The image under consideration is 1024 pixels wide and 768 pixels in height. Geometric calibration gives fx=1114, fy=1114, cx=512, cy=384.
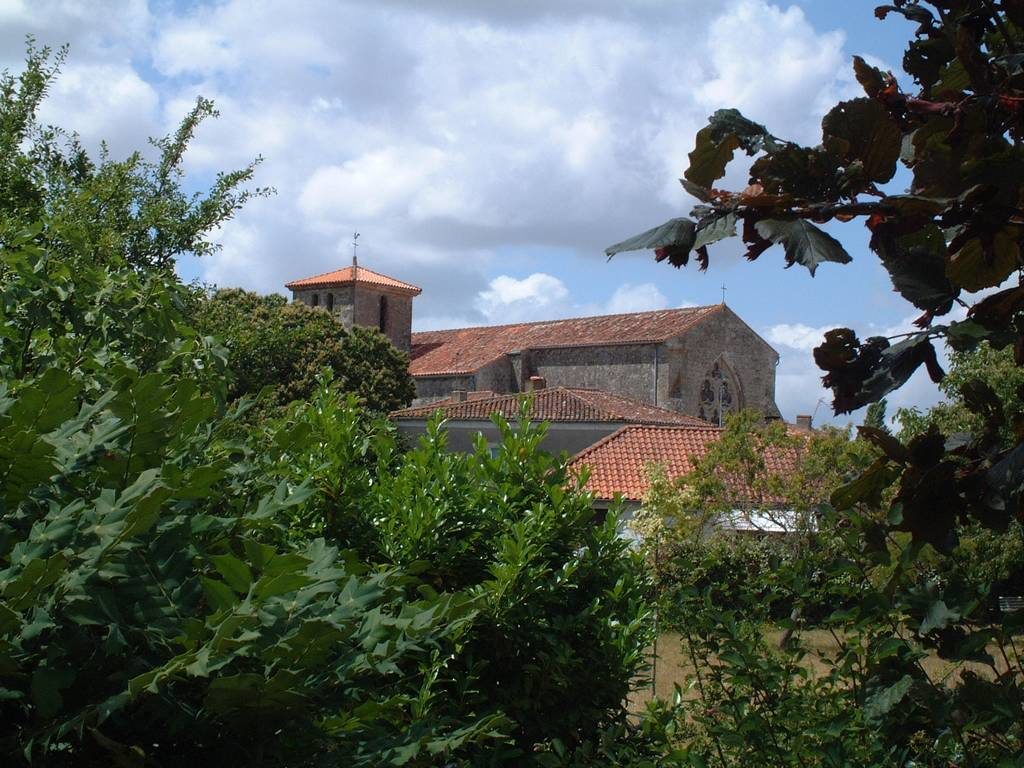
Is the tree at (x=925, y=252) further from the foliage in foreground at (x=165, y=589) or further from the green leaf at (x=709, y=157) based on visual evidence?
the foliage in foreground at (x=165, y=589)

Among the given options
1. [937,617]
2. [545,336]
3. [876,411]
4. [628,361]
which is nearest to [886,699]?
[937,617]

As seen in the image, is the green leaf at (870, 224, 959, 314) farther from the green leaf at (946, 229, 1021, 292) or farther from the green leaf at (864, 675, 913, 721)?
the green leaf at (864, 675, 913, 721)

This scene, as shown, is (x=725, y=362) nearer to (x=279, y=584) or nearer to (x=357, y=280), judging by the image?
(x=357, y=280)

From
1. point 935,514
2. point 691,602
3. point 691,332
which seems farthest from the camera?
point 691,332

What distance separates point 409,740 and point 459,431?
139 feet

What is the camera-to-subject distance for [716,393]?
59.5 metres

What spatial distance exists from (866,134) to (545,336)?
6140cm

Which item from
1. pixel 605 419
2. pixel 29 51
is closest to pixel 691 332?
pixel 605 419

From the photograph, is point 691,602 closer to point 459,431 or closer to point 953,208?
point 953,208

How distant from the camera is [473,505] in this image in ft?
12.6

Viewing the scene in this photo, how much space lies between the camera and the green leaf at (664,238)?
1.83 metres

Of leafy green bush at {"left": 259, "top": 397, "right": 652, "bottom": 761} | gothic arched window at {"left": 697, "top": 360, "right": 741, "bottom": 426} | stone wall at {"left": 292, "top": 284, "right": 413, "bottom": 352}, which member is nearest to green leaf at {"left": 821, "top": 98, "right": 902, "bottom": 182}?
leafy green bush at {"left": 259, "top": 397, "right": 652, "bottom": 761}

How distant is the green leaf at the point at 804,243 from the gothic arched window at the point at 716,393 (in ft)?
190

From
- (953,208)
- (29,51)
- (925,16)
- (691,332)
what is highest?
(691,332)
